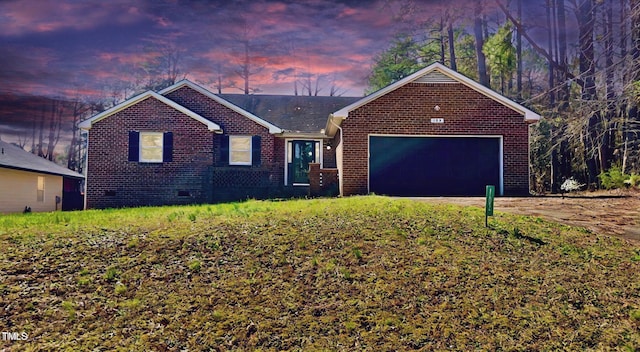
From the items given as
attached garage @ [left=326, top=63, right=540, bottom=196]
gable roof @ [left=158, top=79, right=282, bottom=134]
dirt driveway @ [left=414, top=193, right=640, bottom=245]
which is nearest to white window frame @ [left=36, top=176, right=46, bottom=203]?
gable roof @ [left=158, top=79, right=282, bottom=134]

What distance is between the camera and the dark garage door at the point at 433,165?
50.9ft

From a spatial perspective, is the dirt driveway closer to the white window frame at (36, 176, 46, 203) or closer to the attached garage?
the attached garage

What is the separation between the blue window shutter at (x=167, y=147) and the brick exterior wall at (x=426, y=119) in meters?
6.73

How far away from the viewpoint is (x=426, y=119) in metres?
15.3

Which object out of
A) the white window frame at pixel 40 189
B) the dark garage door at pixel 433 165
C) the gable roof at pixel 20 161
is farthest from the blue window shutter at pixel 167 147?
the white window frame at pixel 40 189

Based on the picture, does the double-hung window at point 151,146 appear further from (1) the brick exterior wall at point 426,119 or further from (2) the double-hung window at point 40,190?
(2) the double-hung window at point 40,190

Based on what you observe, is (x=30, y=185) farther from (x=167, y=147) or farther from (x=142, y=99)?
(x=167, y=147)

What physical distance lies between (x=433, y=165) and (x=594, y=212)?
236 inches

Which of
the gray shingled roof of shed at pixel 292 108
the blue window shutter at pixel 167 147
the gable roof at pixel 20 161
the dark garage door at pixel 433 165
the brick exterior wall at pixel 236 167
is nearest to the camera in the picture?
the dark garage door at pixel 433 165

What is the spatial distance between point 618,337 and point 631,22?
579 inches

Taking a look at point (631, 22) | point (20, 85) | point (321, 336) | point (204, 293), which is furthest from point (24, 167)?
point (631, 22)

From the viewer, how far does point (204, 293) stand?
18.2ft

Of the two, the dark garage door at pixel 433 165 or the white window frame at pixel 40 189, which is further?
the white window frame at pixel 40 189

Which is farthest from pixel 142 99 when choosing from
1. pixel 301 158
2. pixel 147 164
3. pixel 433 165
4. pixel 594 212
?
pixel 594 212
